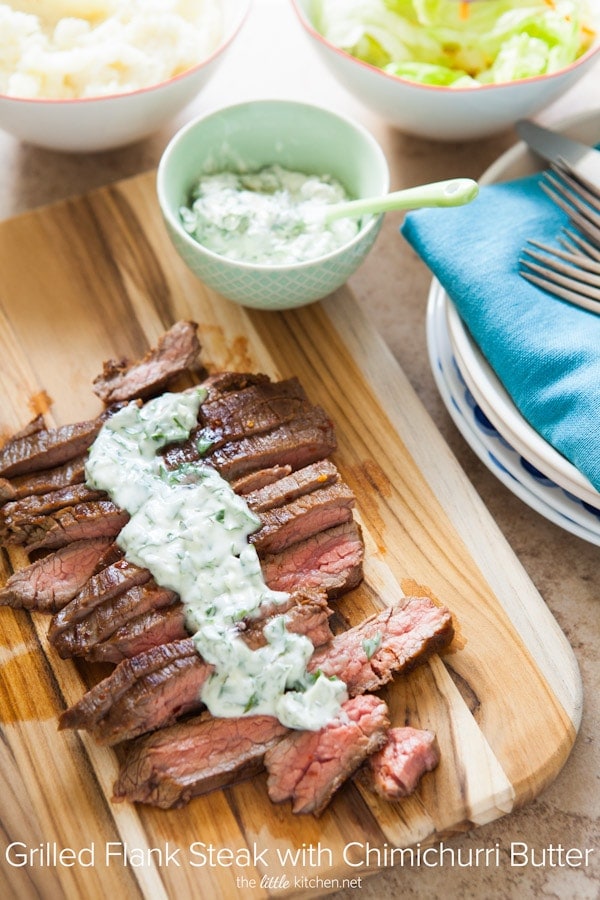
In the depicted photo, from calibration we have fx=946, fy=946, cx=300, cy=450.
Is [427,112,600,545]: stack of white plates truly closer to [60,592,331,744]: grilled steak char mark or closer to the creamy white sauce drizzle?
the creamy white sauce drizzle

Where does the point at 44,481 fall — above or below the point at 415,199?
below

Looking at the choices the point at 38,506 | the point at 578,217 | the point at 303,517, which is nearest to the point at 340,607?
the point at 303,517

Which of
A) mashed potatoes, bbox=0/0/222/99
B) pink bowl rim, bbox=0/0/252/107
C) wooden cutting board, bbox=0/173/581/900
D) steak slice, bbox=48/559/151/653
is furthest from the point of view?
mashed potatoes, bbox=0/0/222/99

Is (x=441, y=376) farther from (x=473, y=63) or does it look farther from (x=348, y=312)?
(x=473, y=63)

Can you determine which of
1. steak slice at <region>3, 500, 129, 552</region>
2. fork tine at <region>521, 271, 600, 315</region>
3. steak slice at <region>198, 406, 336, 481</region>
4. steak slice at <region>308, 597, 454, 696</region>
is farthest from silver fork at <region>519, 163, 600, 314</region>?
steak slice at <region>3, 500, 129, 552</region>

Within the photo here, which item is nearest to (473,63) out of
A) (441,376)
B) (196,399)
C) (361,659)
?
(441,376)

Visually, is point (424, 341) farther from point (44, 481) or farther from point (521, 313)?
point (44, 481)

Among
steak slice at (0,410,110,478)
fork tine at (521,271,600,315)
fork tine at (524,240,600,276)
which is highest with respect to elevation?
fork tine at (524,240,600,276)
